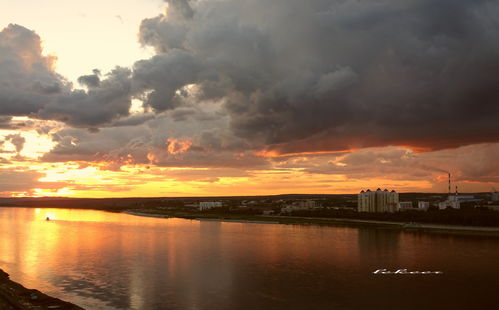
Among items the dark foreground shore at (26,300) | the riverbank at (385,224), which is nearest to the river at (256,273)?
the dark foreground shore at (26,300)

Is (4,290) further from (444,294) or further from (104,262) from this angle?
(444,294)

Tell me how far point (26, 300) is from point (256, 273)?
26149 millimetres

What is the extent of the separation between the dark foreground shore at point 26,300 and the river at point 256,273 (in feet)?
6.50

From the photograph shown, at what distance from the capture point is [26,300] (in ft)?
131

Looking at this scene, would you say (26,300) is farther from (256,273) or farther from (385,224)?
(385,224)

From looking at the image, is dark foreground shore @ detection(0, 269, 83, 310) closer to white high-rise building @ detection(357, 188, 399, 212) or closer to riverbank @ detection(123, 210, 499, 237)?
riverbank @ detection(123, 210, 499, 237)

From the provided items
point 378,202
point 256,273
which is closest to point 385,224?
point 378,202

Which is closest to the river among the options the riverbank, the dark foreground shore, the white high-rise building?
the dark foreground shore

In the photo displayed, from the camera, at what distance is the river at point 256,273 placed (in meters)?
42.8

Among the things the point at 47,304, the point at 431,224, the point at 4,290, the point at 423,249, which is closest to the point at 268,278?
the point at 47,304

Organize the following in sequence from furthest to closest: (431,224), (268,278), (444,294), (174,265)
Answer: (431,224)
(174,265)
(268,278)
(444,294)

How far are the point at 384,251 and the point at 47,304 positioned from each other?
56354 mm

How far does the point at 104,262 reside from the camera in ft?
211

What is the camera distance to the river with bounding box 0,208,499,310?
4275 centimetres
